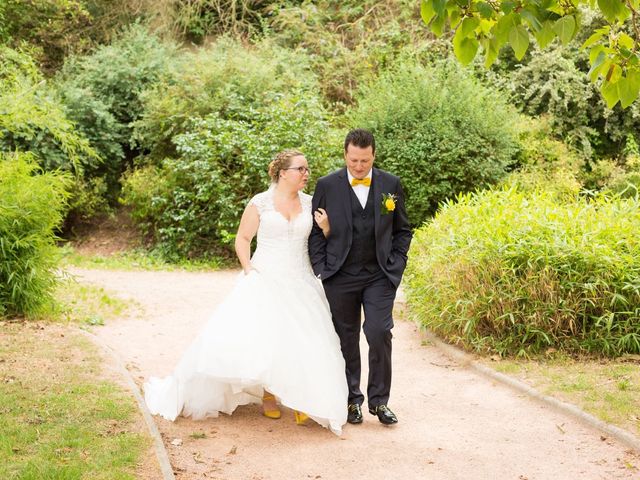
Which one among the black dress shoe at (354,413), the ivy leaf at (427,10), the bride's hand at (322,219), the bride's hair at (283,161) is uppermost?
the ivy leaf at (427,10)

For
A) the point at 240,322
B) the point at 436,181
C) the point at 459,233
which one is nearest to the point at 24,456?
the point at 240,322

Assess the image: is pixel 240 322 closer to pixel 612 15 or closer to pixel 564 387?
pixel 564 387

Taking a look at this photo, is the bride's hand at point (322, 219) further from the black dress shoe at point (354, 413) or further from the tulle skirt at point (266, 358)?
the black dress shoe at point (354, 413)

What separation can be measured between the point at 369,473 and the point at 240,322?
1.51 m

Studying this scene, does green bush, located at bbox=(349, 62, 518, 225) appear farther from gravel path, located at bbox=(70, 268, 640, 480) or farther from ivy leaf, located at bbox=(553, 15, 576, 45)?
ivy leaf, located at bbox=(553, 15, 576, 45)

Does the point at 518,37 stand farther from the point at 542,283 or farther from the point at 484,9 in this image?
the point at 542,283

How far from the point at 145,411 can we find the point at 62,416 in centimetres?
60

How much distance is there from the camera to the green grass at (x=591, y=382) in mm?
6625

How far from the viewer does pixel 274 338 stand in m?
6.15

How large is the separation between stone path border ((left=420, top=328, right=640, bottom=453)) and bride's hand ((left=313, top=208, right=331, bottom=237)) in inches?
96.7

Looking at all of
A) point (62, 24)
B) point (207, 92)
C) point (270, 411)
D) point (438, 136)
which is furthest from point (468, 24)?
point (62, 24)

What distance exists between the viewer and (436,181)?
52.4 feet

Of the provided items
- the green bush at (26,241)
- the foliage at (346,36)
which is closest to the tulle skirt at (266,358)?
the green bush at (26,241)

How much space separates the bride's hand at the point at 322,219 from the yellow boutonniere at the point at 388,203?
0.43 m
